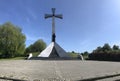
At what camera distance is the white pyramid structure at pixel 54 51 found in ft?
148

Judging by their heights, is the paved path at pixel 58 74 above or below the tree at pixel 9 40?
below

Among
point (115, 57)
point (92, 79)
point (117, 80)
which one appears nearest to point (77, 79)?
point (92, 79)

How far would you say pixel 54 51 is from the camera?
152 ft

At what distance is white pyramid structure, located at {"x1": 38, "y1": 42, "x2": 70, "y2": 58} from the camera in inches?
1773

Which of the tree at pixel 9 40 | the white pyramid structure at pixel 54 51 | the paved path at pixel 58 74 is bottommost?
the paved path at pixel 58 74

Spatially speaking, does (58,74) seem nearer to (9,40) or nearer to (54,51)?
(54,51)

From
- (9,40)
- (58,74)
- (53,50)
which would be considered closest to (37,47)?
(9,40)

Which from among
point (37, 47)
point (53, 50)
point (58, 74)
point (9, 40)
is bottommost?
point (58, 74)

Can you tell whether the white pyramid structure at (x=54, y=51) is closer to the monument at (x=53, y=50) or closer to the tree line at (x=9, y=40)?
the monument at (x=53, y=50)

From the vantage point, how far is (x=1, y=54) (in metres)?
59.7

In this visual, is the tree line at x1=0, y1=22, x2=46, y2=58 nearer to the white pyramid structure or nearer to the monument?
the monument

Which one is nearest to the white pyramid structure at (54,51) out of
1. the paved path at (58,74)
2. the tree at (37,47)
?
the paved path at (58,74)

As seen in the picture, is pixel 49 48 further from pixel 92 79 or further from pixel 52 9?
pixel 92 79

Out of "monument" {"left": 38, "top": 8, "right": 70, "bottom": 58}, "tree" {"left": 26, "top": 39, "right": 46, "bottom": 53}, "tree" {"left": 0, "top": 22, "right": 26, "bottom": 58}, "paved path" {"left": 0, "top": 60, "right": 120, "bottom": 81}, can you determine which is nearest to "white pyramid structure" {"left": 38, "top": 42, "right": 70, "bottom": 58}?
"monument" {"left": 38, "top": 8, "right": 70, "bottom": 58}
